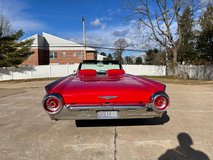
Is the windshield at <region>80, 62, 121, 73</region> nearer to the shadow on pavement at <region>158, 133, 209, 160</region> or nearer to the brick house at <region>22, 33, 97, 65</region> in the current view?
the shadow on pavement at <region>158, 133, 209, 160</region>

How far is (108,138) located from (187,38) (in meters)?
26.2

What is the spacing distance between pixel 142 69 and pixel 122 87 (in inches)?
991

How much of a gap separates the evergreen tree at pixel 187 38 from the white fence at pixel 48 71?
4.31 metres

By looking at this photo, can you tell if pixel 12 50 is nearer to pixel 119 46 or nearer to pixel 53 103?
pixel 53 103

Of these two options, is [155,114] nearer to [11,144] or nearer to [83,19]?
[11,144]

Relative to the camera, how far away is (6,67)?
23.3 m

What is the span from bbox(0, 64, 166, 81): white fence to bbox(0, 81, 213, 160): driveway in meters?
20.4

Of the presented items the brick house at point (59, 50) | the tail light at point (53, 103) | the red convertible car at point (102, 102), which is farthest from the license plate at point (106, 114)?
the brick house at point (59, 50)

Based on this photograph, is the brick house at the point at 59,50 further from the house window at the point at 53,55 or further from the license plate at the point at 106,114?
the license plate at the point at 106,114

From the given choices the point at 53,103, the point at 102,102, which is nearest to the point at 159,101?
the point at 102,102

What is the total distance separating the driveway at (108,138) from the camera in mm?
3086

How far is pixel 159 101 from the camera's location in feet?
11.7

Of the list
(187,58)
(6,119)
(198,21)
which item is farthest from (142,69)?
(6,119)

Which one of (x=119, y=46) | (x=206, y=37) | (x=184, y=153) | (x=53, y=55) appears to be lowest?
(x=184, y=153)
